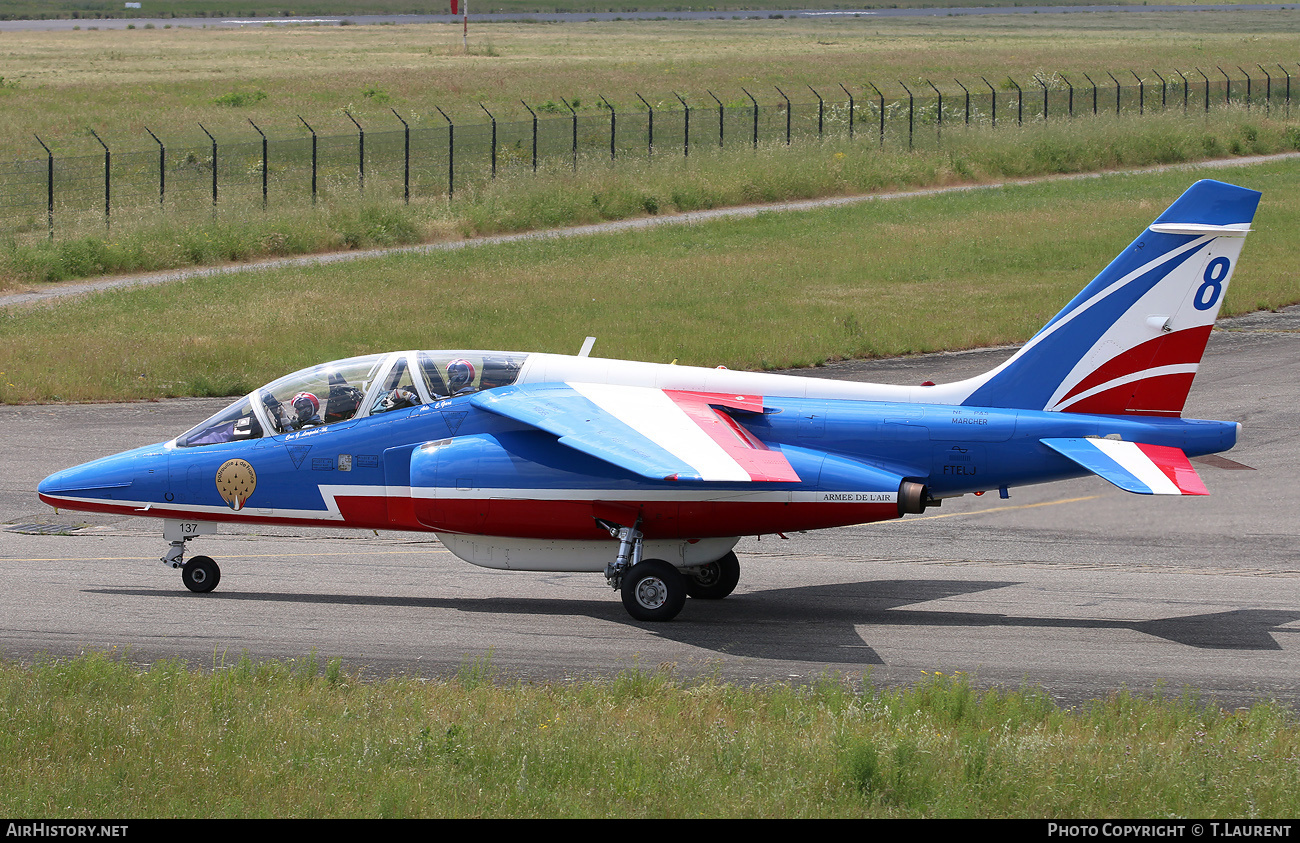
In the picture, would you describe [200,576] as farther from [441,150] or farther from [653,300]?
[441,150]

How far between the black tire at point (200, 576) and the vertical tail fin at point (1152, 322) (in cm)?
948

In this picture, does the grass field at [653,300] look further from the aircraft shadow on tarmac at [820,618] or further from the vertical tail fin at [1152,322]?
the vertical tail fin at [1152,322]

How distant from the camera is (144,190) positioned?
4806 cm

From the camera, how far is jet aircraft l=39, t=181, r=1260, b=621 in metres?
14.5

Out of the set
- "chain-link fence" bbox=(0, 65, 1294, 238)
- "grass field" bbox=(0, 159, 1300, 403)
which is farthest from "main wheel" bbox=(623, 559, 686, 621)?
"chain-link fence" bbox=(0, 65, 1294, 238)

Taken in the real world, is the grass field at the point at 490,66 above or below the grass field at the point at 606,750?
above

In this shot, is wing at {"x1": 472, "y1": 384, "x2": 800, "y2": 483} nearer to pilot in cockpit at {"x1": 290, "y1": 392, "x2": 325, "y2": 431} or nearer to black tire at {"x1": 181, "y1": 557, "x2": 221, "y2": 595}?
pilot in cockpit at {"x1": 290, "y1": 392, "x2": 325, "y2": 431}

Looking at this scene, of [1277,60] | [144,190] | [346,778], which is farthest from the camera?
[1277,60]

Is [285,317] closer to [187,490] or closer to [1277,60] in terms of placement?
[187,490]

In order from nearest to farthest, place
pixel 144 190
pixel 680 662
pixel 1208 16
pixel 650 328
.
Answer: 1. pixel 680 662
2. pixel 650 328
3. pixel 144 190
4. pixel 1208 16

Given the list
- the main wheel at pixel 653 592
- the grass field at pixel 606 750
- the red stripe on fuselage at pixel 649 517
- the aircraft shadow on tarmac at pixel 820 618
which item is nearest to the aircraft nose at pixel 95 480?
the aircraft shadow on tarmac at pixel 820 618

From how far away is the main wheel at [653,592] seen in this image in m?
14.5

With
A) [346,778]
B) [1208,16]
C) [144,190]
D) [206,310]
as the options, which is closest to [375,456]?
[346,778]

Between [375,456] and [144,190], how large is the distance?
37427 millimetres
